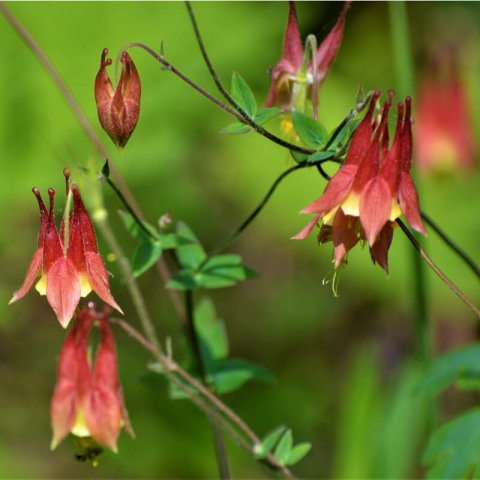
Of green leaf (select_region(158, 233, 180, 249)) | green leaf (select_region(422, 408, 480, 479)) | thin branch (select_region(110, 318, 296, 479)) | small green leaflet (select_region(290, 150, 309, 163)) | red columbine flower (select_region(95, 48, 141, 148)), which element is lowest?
green leaf (select_region(422, 408, 480, 479))

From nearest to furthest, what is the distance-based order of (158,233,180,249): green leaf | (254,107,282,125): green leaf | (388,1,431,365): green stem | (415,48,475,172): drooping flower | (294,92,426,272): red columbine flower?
(294,92,426,272): red columbine flower, (254,107,282,125): green leaf, (158,233,180,249): green leaf, (388,1,431,365): green stem, (415,48,475,172): drooping flower

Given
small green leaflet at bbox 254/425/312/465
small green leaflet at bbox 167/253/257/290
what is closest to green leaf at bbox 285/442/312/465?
small green leaflet at bbox 254/425/312/465

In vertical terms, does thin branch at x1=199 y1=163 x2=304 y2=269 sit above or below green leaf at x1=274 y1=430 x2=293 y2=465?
above

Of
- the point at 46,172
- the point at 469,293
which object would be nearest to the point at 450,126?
the point at 469,293

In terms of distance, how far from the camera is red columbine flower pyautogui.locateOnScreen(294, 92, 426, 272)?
1.02 m

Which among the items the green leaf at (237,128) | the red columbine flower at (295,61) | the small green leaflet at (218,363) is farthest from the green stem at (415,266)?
the green leaf at (237,128)

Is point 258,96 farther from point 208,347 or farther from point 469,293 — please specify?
point 208,347

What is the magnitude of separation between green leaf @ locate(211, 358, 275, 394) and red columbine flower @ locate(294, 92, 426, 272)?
396mm

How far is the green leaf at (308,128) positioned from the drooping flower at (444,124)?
1532 mm

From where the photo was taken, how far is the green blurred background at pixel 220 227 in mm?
2631

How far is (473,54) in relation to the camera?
314 cm

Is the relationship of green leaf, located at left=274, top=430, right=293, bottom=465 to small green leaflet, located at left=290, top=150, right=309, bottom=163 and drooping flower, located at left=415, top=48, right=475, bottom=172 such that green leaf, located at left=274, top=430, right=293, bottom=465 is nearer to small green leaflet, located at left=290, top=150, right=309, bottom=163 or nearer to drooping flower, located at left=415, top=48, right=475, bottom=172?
small green leaflet, located at left=290, top=150, right=309, bottom=163

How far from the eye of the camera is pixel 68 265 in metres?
1.09

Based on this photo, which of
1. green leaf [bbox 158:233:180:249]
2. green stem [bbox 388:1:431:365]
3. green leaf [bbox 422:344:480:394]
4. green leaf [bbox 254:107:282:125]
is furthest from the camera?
green stem [bbox 388:1:431:365]
